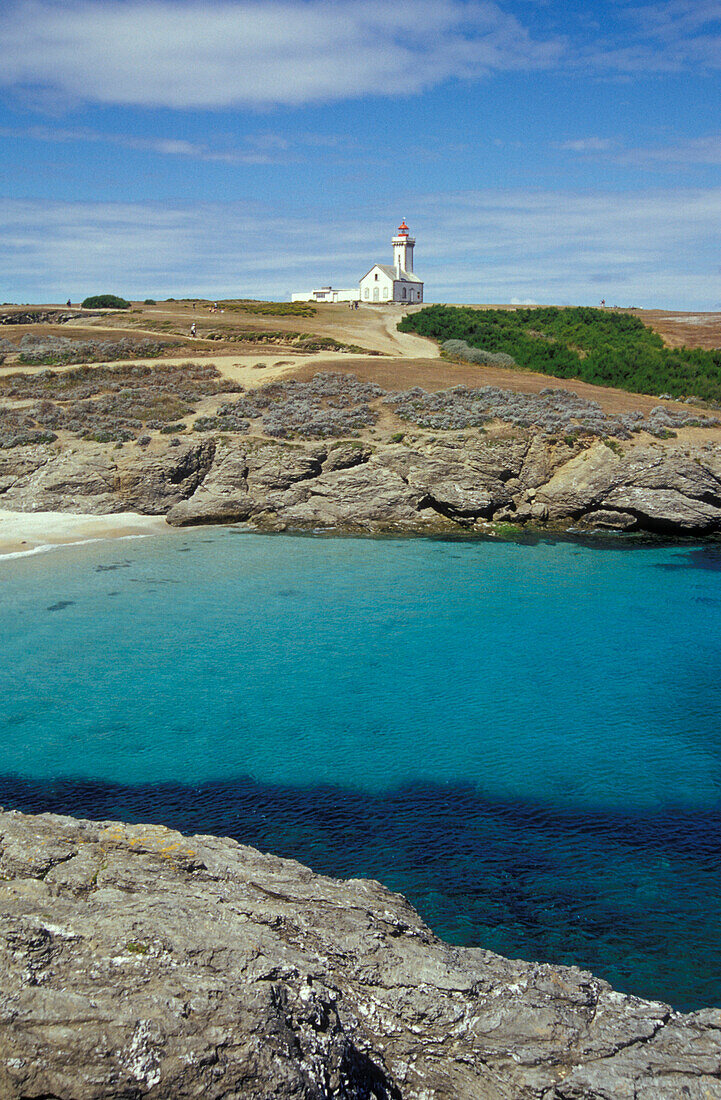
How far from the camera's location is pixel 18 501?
38.0 m

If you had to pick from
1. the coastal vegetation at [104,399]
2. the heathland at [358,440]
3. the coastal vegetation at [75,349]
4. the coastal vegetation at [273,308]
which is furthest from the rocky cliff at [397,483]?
the coastal vegetation at [273,308]

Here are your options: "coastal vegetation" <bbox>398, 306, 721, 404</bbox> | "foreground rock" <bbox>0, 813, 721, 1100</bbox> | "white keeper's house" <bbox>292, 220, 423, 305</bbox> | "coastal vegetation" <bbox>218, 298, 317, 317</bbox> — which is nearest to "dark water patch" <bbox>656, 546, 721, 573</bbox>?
"coastal vegetation" <bbox>398, 306, 721, 404</bbox>

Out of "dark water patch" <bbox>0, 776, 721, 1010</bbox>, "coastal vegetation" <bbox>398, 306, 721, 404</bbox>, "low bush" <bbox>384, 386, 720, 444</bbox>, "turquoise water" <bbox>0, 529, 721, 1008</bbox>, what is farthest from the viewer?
"coastal vegetation" <bbox>398, 306, 721, 404</bbox>

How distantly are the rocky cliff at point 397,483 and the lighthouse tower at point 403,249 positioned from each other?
9142 centimetres

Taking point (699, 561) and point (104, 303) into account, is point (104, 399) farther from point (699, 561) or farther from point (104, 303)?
point (104, 303)

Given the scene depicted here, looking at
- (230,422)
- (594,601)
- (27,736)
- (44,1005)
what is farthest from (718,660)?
(230,422)

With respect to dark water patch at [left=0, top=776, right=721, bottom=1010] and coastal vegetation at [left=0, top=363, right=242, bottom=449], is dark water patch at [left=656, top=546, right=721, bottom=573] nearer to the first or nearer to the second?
dark water patch at [left=0, top=776, right=721, bottom=1010]

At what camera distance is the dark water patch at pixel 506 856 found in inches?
438

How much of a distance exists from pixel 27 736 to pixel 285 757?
6.07 meters

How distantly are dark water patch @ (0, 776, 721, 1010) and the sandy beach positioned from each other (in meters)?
19.5

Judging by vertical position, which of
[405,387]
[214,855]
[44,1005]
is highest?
[405,387]

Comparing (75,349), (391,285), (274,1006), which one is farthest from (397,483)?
(391,285)

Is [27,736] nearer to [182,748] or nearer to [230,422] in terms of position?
[182,748]

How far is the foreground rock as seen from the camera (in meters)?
5.51
